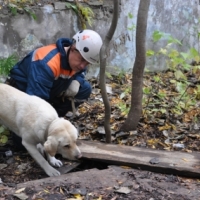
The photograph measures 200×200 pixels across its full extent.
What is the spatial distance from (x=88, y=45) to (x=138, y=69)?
2.60 feet

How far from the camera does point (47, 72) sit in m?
5.31

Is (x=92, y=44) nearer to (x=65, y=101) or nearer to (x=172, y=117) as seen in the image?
(x=65, y=101)

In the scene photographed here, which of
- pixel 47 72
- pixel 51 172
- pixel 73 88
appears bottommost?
pixel 51 172

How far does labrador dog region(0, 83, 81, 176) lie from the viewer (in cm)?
462

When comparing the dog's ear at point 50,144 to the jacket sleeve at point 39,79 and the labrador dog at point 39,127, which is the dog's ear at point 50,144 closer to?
the labrador dog at point 39,127

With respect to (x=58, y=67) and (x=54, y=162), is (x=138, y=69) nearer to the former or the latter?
(x=58, y=67)

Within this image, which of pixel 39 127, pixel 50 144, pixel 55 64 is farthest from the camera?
pixel 55 64

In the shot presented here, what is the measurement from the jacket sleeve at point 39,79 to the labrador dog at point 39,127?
0.46 feet

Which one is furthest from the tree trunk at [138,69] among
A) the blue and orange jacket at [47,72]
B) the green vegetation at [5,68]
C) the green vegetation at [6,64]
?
the green vegetation at [6,64]

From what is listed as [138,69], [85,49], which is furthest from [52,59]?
[138,69]

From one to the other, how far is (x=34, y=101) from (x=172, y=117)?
2.39m

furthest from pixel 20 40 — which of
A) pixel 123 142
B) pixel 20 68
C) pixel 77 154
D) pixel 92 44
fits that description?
pixel 77 154

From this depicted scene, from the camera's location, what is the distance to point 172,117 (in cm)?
658

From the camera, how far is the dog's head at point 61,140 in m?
4.57
